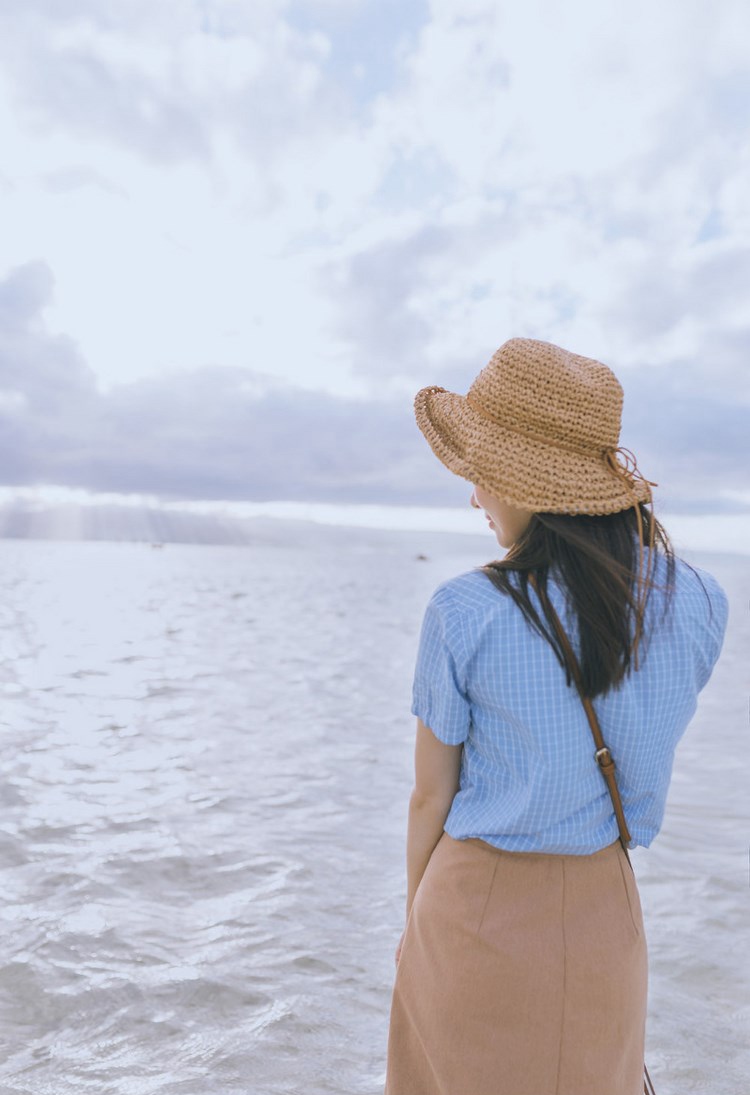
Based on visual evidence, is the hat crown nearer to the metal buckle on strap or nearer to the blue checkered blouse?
the blue checkered blouse

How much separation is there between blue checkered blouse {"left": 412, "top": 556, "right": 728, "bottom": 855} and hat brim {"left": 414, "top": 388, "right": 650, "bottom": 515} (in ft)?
0.58

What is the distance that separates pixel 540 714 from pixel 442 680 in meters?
0.21

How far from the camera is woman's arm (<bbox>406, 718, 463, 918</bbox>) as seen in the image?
1.91 meters

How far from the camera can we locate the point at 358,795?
305 inches

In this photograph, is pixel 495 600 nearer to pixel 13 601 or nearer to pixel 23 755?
pixel 23 755

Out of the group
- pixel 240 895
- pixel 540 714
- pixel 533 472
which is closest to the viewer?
pixel 540 714

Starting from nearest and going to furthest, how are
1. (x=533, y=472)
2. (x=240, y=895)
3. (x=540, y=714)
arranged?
(x=540, y=714) → (x=533, y=472) → (x=240, y=895)

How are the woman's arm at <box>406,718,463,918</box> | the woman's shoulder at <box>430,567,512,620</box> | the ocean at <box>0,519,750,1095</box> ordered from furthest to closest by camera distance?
the ocean at <box>0,519,750,1095</box>, the woman's arm at <box>406,718,463,918</box>, the woman's shoulder at <box>430,567,512,620</box>

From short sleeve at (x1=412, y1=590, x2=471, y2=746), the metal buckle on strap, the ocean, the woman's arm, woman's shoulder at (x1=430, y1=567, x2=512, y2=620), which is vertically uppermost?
woman's shoulder at (x1=430, y1=567, x2=512, y2=620)

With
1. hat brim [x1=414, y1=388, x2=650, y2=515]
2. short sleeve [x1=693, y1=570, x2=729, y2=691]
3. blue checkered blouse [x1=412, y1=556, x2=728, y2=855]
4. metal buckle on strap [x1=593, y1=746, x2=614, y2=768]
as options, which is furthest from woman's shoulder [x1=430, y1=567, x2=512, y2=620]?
short sleeve [x1=693, y1=570, x2=729, y2=691]

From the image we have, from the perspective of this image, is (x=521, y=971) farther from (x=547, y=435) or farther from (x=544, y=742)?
(x=547, y=435)

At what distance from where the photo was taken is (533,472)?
6.20 ft

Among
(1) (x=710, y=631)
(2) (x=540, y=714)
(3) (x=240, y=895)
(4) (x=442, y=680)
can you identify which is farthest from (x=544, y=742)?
(3) (x=240, y=895)

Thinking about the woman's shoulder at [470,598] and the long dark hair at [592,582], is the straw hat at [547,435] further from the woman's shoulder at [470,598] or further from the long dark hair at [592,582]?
the woman's shoulder at [470,598]
